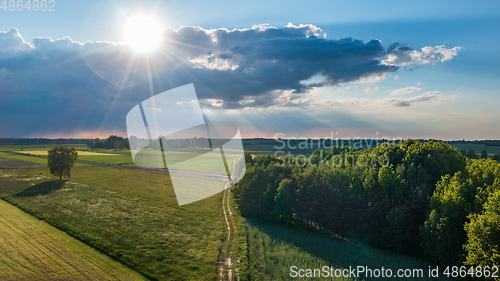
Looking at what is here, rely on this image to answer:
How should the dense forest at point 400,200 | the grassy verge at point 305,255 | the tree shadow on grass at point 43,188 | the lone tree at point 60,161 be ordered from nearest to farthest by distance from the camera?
1. the grassy verge at point 305,255
2. the dense forest at point 400,200
3. the tree shadow on grass at point 43,188
4. the lone tree at point 60,161

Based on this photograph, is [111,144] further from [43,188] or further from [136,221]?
[136,221]

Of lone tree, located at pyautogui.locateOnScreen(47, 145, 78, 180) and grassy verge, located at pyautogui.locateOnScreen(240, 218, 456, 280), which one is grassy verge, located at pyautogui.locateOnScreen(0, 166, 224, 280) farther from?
grassy verge, located at pyautogui.locateOnScreen(240, 218, 456, 280)

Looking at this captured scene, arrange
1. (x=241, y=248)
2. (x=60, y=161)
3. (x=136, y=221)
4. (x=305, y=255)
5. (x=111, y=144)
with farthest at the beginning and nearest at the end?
(x=111, y=144), (x=60, y=161), (x=136, y=221), (x=241, y=248), (x=305, y=255)

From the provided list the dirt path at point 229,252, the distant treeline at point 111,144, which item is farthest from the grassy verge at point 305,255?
the distant treeline at point 111,144

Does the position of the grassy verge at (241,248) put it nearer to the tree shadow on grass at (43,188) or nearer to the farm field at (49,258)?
the farm field at (49,258)

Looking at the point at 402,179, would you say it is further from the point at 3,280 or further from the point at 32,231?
the point at 32,231

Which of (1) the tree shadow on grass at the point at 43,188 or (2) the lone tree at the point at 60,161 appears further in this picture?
(2) the lone tree at the point at 60,161

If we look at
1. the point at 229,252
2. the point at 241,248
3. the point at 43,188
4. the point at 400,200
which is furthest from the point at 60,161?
the point at 400,200
